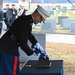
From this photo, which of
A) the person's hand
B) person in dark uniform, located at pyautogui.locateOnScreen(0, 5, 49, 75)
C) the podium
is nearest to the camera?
the podium

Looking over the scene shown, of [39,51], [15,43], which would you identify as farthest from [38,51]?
[15,43]

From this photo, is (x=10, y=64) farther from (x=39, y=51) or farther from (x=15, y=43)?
(x=39, y=51)

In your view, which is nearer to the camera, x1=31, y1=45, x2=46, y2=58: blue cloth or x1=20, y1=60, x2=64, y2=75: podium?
x1=20, y1=60, x2=64, y2=75: podium

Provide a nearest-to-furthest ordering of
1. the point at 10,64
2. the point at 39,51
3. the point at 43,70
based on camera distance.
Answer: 1. the point at 43,70
2. the point at 10,64
3. the point at 39,51

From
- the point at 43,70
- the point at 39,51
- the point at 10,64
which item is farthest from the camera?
the point at 39,51

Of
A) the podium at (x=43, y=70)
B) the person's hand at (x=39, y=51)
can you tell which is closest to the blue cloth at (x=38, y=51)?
the person's hand at (x=39, y=51)

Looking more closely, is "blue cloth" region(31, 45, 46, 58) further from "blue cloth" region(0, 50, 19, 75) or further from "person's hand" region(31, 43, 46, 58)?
"blue cloth" region(0, 50, 19, 75)

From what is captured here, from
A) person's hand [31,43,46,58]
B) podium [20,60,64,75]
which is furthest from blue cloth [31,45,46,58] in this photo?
podium [20,60,64,75]

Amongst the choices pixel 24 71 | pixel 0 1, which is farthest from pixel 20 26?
pixel 0 1

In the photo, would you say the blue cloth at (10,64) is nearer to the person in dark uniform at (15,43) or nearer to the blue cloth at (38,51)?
the person in dark uniform at (15,43)

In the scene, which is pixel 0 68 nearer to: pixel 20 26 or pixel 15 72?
pixel 15 72

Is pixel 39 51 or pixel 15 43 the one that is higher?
pixel 15 43

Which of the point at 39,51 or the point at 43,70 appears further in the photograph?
the point at 39,51

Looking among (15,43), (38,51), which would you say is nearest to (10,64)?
(15,43)
